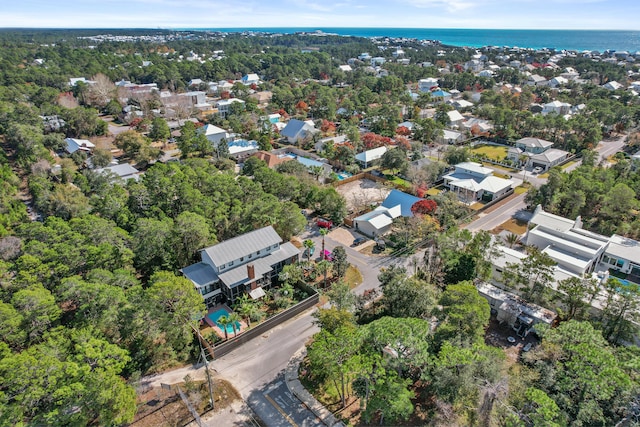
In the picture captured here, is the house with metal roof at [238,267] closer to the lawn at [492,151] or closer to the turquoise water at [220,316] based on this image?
the turquoise water at [220,316]

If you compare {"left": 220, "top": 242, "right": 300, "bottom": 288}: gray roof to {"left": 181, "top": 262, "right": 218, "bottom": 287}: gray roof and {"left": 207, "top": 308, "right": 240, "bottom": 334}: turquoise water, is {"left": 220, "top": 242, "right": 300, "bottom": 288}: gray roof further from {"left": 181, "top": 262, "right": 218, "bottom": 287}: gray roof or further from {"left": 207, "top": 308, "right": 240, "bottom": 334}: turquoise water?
{"left": 207, "top": 308, "right": 240, "bottom": 334}: turquoise water

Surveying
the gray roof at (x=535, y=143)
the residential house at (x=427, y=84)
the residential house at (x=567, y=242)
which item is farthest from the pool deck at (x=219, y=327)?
the residential house at (x=427, y=84)

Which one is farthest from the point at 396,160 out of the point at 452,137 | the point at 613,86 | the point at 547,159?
the point at 613,86

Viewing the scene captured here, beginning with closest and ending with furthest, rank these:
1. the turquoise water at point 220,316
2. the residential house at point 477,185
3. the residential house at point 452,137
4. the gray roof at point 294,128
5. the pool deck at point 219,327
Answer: the pool deck at point 219,327, the turquoise water at point 220,316, the residential house at point 477,185, the residential house at point 452,137, the gray roof at point 294,128

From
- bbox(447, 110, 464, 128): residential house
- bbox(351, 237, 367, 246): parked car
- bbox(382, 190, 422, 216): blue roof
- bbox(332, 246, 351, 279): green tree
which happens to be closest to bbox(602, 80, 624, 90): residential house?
bbox(447, 110, 464, 128): residential house

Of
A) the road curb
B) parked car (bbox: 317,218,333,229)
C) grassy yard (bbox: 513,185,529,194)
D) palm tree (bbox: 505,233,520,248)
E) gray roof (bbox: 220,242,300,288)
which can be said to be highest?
gray roof (bbox: 220,242,300,288)

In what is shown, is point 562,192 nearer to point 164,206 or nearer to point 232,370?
point 232,370
